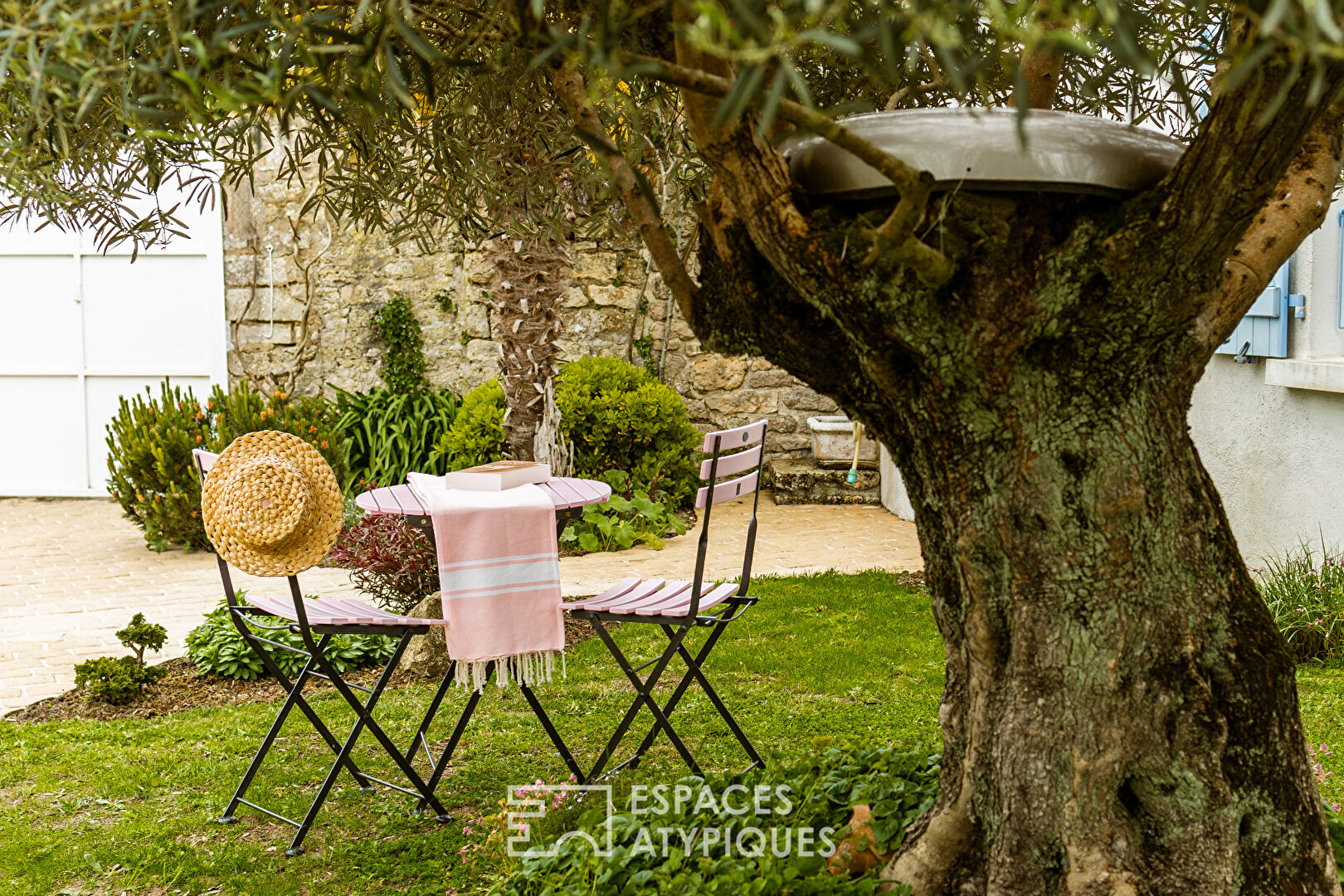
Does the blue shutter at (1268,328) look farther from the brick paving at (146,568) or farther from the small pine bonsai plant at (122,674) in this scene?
the small pine bonsai plant at (122,674)

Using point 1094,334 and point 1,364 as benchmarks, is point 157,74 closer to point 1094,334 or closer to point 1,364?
point 1094,334

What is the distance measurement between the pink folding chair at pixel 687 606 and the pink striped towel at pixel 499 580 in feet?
0.37

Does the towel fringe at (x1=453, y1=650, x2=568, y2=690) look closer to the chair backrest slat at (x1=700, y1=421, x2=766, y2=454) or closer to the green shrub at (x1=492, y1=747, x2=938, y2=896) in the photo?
the green shrub at (x1=492, y1=747, x2=938, y2=896)

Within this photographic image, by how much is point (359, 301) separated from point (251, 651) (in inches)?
198

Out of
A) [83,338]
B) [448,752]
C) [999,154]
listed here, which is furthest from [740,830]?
[83,338]

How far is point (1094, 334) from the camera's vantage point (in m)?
1.66

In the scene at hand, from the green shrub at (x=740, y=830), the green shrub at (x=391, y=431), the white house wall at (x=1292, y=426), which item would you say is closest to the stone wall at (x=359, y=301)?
the green shrub at (x=391, y=431)

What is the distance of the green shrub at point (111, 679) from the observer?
4.34 metres

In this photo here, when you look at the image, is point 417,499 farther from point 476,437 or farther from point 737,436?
point 476,437

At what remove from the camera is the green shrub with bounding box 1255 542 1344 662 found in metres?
4.46

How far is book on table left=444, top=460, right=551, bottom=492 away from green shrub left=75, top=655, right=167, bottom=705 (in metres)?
1.77

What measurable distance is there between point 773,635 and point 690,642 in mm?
450

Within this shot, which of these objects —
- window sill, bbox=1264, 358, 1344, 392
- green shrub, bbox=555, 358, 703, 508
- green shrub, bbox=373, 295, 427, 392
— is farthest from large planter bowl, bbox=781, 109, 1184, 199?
green shrub, bbox=373, 295, 427, 392

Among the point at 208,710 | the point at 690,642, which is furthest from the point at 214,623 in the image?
the point at 690,642
